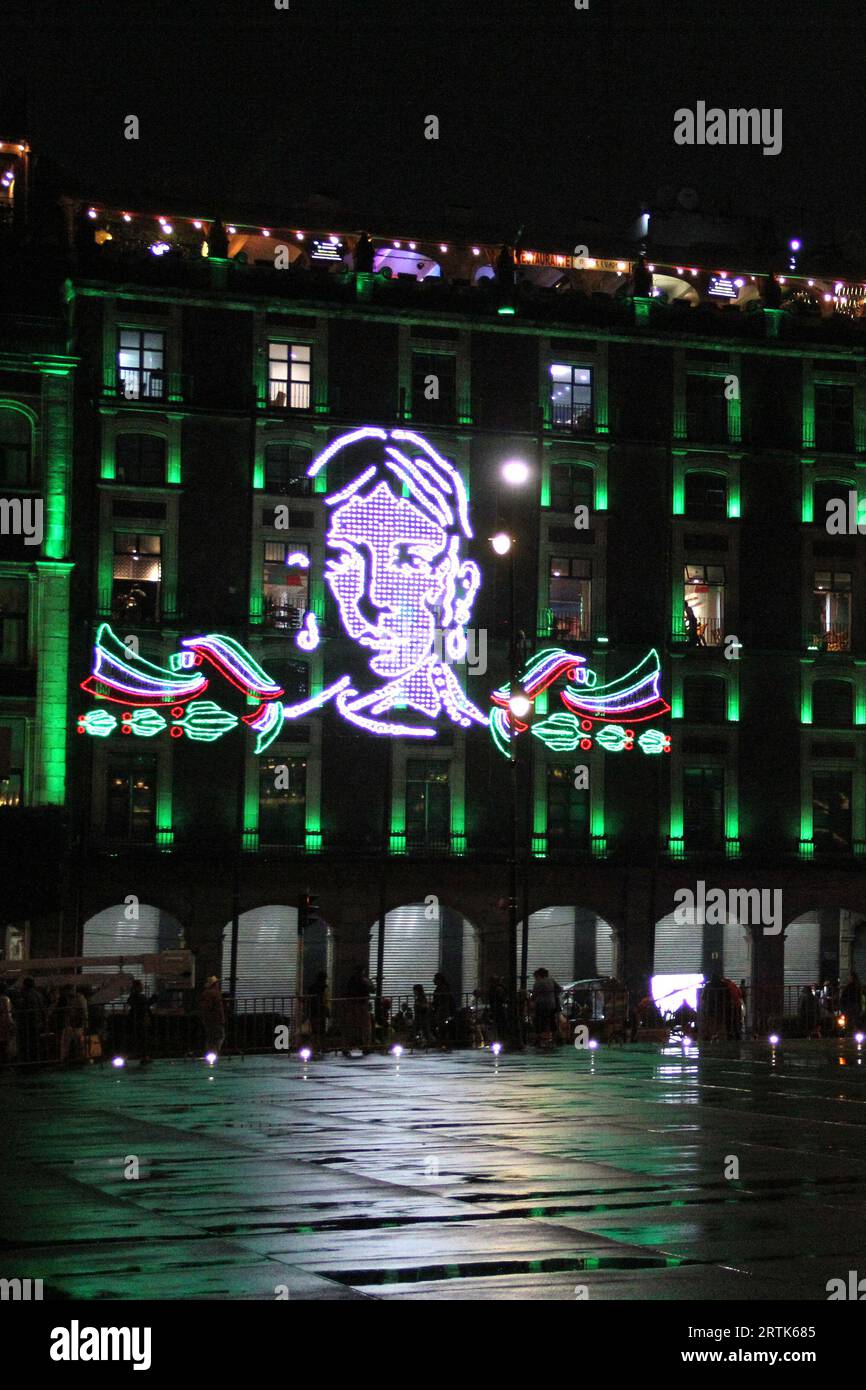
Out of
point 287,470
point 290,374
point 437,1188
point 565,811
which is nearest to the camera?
point 437,1188

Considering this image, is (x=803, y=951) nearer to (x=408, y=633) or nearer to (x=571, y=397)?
(x=408, y=633)

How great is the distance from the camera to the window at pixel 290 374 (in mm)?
55312

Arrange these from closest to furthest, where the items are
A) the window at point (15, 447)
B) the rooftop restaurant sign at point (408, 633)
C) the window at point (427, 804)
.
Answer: the window at point (15, 447) → the rooftop restaurant sign at point (408, 633) → the window at point (427, 804)

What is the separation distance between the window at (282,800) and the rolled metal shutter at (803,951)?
16.0 meters

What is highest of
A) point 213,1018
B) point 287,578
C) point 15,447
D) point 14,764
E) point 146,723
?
point 15,447

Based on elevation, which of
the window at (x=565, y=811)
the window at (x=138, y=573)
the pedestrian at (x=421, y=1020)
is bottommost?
the pedestrian at (x=421, y=1020)

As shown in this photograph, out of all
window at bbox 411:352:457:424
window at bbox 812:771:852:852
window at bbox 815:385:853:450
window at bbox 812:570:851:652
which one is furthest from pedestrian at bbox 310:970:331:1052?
window at bbox 815:385:853:450

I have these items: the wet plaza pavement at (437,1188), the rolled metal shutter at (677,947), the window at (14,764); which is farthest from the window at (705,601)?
the wet plaza pavement at (437,1188)

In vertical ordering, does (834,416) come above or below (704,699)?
above

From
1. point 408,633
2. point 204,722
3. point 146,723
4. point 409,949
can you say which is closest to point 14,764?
point 146,723

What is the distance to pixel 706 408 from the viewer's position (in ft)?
197

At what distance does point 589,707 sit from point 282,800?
9.60 meters

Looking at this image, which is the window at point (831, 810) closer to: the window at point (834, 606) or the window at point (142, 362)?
the window at point (834, 606)

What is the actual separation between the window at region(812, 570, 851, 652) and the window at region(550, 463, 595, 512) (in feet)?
26.0
